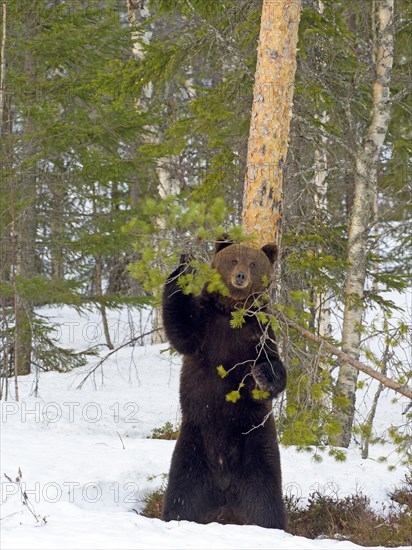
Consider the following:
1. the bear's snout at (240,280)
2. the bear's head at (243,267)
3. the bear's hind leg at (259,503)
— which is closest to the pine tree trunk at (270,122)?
the bear's head at (243,267)

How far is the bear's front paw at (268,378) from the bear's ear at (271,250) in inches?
37.9

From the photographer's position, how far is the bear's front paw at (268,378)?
18.2ft

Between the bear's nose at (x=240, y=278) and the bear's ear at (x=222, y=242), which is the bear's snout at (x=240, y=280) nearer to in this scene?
the bear's nose at (x=240, y=278)

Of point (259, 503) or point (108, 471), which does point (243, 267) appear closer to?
point (259, 503)

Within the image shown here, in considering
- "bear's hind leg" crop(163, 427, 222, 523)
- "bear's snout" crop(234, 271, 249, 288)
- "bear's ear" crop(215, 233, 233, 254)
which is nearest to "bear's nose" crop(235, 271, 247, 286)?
"bear's snout" crop(234, 271, 249, 288)

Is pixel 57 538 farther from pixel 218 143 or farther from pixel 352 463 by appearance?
pixel 218 143

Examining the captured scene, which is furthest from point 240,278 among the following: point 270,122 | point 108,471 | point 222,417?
point 108,471

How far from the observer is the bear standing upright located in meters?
5.77

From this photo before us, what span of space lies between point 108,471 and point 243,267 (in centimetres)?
339

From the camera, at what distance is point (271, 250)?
609 cm

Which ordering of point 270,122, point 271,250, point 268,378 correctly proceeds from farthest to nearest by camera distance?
point 270,122 → point 271,250 → point 268,378

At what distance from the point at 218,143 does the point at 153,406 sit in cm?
728

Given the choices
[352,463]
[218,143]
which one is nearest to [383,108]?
[218,143]

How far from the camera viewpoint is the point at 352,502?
7.56 m
